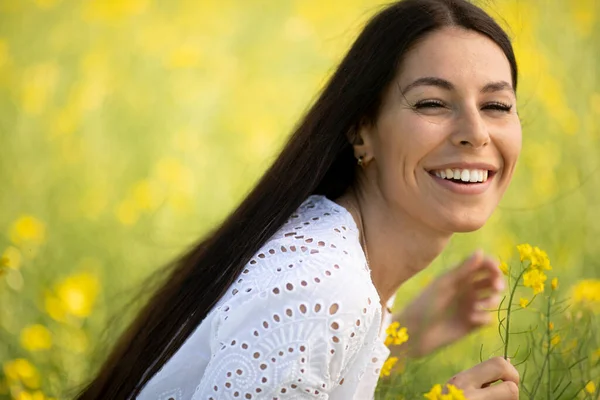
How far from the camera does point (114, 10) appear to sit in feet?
18.0


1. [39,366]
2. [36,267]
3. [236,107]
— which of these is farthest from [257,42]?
[39,366]

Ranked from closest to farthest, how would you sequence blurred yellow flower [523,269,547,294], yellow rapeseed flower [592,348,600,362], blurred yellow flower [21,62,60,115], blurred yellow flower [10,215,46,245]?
blurred yellow flower [523,269,547,294] < yellow rapeseed flower [592,348,600,362] < blurred yellow flower [10,215,46,245] < blurred yellow flower [21,62,60,115]

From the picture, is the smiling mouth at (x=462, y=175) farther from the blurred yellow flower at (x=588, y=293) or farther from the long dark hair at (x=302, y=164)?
the blurred yellow flower at (x=588, y=293)

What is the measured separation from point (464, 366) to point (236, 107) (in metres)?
2.56

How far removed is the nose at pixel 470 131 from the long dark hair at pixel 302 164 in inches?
7.9

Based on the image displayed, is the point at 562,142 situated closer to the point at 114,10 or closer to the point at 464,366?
the point at 464,366

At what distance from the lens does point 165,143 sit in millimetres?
4668

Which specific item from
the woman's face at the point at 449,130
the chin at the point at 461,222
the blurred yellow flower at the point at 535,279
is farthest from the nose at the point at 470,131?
the blurred yellow flower at the point at 535,279

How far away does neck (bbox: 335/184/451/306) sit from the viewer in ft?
7.36

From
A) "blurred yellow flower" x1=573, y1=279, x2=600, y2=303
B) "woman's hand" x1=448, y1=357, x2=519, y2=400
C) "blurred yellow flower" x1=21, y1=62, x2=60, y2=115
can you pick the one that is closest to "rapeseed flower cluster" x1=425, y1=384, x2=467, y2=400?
"woman's hand" x1=448, y1=357, x2=519, y2=400

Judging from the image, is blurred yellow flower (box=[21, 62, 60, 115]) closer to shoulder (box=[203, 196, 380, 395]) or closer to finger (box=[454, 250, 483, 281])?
finger (box=[454, 250, 483, 281])

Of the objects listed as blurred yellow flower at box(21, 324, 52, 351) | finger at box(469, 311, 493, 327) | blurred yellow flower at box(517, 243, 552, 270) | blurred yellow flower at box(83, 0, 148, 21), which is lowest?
blurred yellow flower at box(21, 324, 52, 351)

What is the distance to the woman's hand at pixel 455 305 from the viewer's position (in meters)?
2.82

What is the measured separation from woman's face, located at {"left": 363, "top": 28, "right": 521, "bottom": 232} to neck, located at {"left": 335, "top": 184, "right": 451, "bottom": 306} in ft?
0.14
